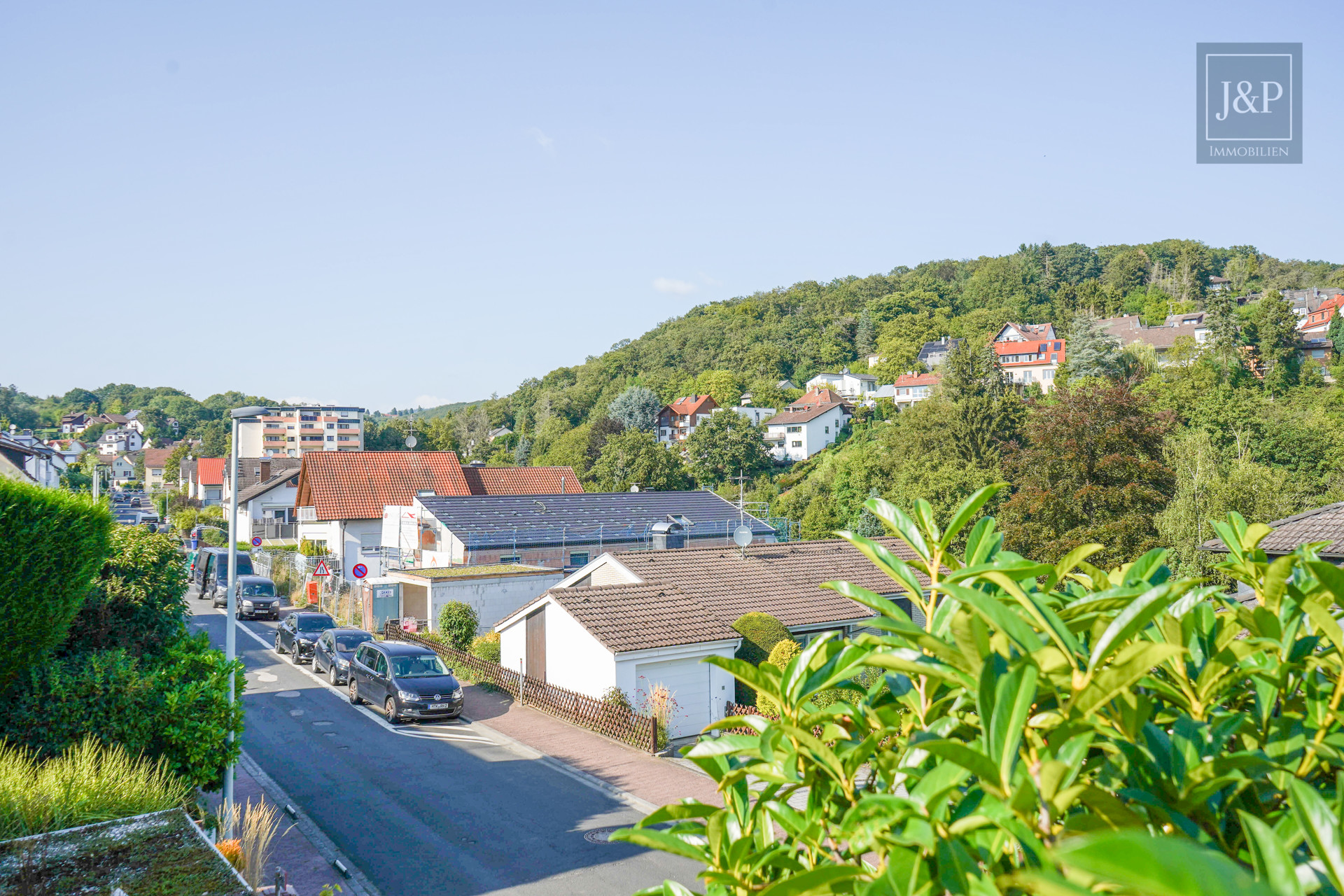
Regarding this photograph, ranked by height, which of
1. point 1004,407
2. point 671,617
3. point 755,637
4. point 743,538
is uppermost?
point 1004,407

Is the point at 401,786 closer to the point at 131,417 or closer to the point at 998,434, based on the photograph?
the point at 998,434

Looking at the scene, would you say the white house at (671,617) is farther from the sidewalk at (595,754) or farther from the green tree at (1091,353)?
the green tree at (1091,353)

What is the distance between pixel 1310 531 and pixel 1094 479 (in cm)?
1777

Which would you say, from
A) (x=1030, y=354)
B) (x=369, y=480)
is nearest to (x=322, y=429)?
(x=369, y=480)

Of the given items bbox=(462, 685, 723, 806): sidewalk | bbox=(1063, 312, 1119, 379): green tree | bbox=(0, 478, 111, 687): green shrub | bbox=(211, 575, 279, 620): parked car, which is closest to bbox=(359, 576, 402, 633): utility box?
bbox=(211, 575, 279, 620): parked car

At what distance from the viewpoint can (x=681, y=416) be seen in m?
114

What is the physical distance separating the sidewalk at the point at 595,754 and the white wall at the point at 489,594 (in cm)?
592

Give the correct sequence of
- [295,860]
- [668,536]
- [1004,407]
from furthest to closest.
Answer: [1004,407] < [668,536] < [295,860]

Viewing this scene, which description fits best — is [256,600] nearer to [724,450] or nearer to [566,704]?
[566,704]

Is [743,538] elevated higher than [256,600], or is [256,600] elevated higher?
[743,538]

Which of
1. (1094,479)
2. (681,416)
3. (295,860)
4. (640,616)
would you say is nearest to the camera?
(295,860)

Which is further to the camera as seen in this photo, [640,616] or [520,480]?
[520,480]

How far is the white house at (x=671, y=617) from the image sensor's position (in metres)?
20.0

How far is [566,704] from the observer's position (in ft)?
68.6
